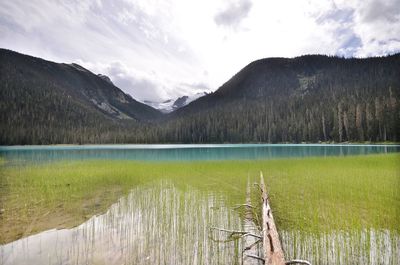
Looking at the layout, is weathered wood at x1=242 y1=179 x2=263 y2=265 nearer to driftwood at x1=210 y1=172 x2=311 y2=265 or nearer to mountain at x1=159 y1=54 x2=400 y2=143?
driftwood at x1=210 y1=172 x2=311 y2=265

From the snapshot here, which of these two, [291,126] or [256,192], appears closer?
[256,192]

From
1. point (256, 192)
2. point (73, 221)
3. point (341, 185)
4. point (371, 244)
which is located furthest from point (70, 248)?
point (341, 185)

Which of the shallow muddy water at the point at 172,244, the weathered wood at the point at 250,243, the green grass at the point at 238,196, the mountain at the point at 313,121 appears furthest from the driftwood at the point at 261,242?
the mountain at the point at 313,121

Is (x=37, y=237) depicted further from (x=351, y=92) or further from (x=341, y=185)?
(x=351, y=92)

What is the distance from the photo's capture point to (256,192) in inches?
578

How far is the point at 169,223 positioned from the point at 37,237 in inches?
184

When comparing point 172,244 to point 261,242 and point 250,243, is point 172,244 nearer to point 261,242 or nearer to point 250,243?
point 250,243

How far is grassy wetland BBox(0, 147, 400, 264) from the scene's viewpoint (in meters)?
6.68

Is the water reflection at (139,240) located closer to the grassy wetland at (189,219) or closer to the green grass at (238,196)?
the grassy wetland at (189,219)

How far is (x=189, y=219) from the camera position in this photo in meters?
9.65

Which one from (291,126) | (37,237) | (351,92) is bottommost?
(37,237)

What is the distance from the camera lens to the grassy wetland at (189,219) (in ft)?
21.9

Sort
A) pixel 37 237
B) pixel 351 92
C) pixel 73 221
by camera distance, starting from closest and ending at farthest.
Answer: pixel 37 237
pixel 73 221
pixel 351 92

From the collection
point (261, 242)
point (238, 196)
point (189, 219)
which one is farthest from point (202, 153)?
point (261, 242)
